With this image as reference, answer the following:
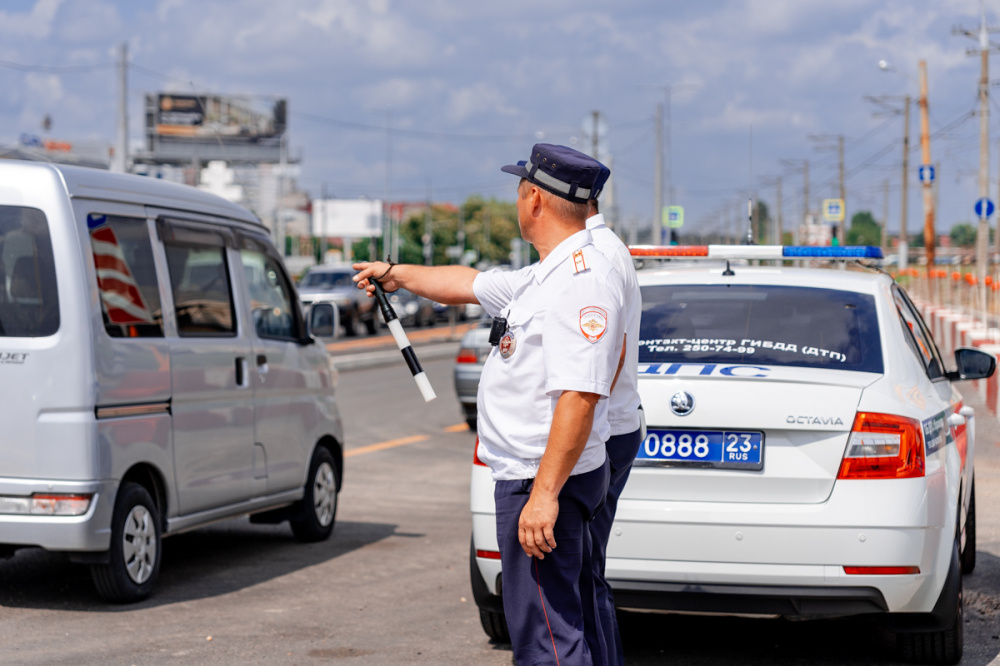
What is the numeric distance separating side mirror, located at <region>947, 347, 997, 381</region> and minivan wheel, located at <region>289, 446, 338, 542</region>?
4044mm

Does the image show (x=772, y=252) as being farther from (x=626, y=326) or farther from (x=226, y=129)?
(x=226, y=129)

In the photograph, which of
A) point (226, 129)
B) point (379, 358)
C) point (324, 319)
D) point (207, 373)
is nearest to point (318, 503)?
point (324, 319)

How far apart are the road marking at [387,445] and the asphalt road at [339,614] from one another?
3689mm

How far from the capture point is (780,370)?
16.6 feet

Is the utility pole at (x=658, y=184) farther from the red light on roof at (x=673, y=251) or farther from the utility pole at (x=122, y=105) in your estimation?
the red light on roof at (x=673, y=251)

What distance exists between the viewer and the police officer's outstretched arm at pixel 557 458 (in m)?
3.34

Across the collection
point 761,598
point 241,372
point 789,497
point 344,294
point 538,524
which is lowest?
point 761,598

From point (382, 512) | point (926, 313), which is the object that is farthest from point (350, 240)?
point (382, 512)

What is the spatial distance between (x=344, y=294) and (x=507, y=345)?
3743 centimetres

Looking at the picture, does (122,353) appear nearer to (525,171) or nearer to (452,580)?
(452,580)

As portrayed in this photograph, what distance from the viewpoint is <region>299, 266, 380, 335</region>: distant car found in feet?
132

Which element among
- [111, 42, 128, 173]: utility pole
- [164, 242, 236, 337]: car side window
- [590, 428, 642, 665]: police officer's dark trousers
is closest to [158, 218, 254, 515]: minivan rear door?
[164, 242, 236, 337]: car side window

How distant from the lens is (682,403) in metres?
4.95

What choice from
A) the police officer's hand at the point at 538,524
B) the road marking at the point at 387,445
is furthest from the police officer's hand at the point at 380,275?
the road marking at the point at 387,445
